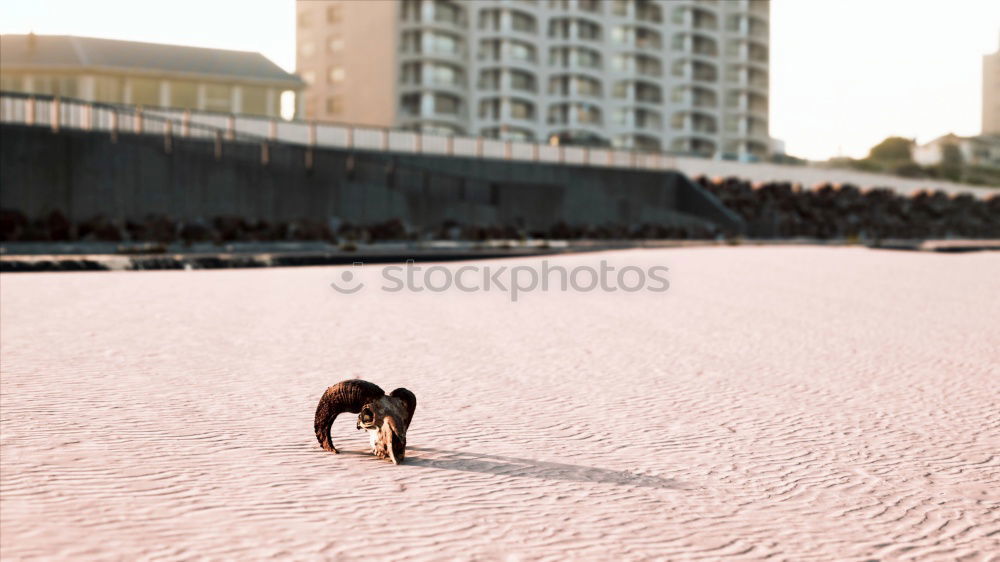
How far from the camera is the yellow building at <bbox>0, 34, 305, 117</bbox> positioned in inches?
2213

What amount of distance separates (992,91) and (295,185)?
16269 cm

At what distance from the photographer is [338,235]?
3152 centimetres

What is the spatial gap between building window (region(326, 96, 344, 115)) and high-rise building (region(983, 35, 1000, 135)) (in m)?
124

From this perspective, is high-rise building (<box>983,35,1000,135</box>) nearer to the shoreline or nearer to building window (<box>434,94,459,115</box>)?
building window (<box>434,94,459,115</box>)

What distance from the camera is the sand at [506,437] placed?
4.09 metres

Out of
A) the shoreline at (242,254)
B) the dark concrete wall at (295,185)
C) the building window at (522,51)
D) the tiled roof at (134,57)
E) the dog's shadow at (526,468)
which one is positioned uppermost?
the building window at (522,51)

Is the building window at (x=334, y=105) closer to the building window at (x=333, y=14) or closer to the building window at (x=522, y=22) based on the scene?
the building window at (x=333, y=14)

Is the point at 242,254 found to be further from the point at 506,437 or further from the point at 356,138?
the point at 506,437

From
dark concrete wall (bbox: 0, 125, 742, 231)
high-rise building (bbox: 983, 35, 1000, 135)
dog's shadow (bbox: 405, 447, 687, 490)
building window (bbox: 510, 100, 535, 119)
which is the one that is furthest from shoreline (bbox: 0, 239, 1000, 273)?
high-rise building (bbox: 983, 35, 1000, 135)

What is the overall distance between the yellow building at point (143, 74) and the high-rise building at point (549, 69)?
15.7 m

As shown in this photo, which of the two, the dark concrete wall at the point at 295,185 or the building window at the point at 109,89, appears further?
the building window at the point at 109,89

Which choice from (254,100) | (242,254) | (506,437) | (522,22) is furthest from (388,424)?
(522,22)

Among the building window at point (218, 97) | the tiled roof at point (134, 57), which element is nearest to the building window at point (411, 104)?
the tiled roof at point (134, 57)

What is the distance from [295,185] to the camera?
32.4 m
